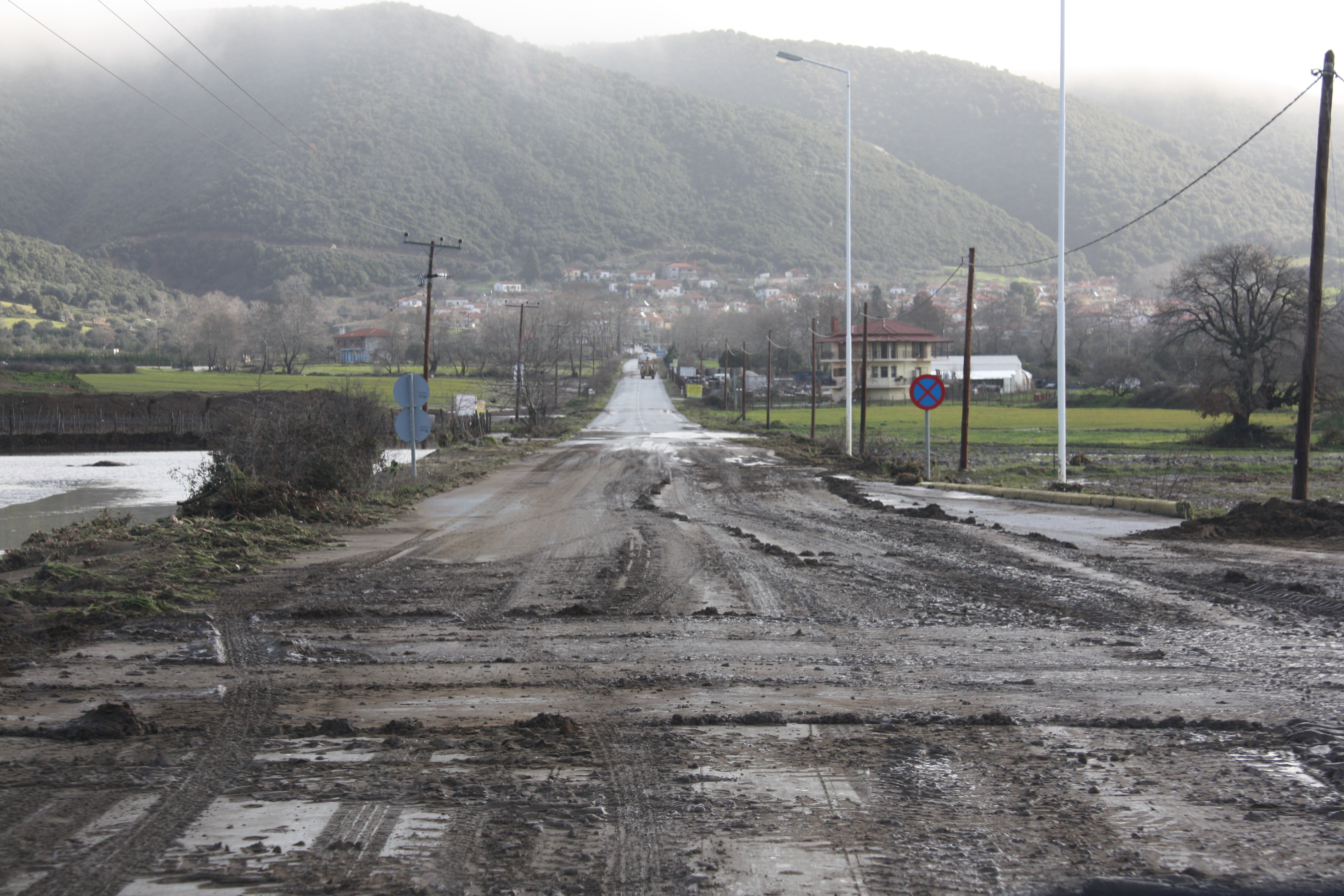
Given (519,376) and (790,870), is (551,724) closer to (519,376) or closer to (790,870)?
(790,870)

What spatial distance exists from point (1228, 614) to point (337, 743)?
752cm

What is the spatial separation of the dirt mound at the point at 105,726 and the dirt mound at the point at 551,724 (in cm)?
207

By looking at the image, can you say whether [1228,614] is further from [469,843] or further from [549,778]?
[469,843]

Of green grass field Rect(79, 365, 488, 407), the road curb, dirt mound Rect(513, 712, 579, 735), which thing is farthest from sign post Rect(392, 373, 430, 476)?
green grass field Rect(79, 365, 488, 407)

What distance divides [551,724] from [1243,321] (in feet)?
181

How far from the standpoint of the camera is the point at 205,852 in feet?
12.1

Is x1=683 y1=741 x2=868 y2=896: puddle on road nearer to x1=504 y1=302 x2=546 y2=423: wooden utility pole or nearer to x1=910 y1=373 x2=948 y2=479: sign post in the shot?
x1=910 y1=373 x2=948 y2=479: sign post

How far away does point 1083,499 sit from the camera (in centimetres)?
1894

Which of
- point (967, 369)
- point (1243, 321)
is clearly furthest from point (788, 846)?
point (1243, 321)

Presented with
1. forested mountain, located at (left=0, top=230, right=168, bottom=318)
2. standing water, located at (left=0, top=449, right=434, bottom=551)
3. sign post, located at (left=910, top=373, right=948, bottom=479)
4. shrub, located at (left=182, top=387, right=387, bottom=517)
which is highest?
forested mountain, located at (left=0, top=230, right=168, bottom=318)

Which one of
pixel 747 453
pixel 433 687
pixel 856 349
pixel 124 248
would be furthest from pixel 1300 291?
pixel 124 248

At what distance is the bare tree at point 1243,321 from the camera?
46562 millimetres

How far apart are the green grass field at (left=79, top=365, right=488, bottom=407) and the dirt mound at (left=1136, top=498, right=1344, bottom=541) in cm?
5306

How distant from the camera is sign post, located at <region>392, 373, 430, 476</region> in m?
20.9
